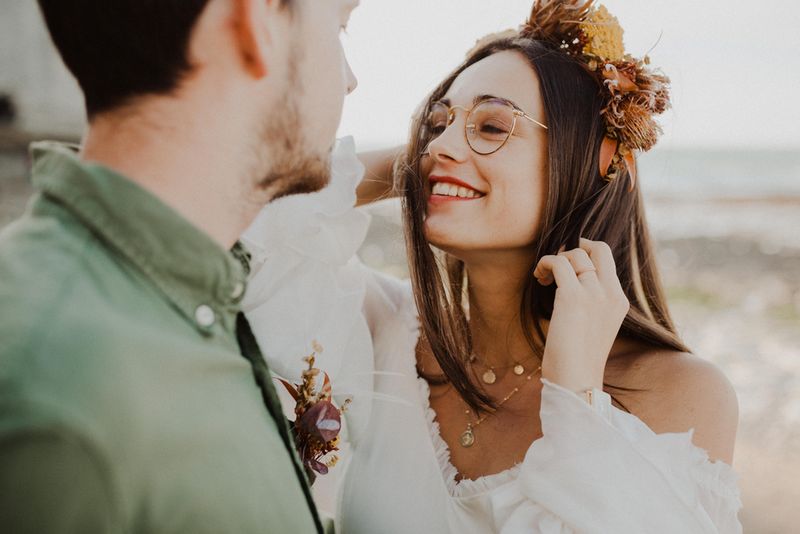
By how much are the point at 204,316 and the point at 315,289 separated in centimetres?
131

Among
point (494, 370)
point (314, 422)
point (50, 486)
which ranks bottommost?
point (494, 370)

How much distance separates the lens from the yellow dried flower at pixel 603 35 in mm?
2684

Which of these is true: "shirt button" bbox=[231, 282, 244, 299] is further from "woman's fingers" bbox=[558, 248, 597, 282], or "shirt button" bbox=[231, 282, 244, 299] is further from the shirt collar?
"woman's fingers" bbox=[558, 248, 597, 282]

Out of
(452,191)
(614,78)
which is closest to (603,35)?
(614,78)

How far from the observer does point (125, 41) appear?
1.27 m

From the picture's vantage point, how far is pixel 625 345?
2.66 m

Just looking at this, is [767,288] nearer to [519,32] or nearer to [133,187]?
[519,32]

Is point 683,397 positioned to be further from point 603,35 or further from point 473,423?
point 603,35

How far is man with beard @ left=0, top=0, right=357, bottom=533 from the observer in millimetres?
954

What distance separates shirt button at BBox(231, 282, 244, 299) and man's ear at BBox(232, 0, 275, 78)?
16.4 inches

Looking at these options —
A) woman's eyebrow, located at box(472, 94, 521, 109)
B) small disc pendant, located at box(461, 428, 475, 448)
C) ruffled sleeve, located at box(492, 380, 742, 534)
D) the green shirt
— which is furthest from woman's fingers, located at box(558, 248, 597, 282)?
the green shirt

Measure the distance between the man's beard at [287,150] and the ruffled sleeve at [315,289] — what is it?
94cm

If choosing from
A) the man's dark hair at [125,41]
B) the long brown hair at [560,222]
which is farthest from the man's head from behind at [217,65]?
the long brown hair at [560,222]

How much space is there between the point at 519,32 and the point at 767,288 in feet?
33.6
